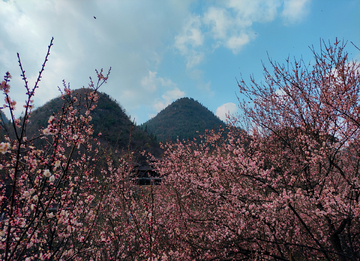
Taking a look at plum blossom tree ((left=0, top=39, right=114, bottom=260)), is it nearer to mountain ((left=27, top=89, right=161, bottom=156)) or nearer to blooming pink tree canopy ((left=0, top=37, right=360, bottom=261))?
blooming pink tree canopy ((left=0, top=37, right=360, bottom=261))

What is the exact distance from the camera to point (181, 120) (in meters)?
113

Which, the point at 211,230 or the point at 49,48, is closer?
the point at 49,48

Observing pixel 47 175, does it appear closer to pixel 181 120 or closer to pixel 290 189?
pixel 290 189

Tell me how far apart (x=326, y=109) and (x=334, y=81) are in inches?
36.6

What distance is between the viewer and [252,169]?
175 inches

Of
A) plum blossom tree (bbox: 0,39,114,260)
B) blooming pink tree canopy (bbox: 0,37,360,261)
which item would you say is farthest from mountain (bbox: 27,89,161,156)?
plum blossom tree (bbox: 0,39,114,260)

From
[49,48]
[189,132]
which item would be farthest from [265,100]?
[189,132]

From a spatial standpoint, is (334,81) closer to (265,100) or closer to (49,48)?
(265,100)

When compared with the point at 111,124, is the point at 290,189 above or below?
below

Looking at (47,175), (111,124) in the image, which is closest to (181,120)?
(111,124)

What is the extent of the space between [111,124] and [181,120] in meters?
69.1

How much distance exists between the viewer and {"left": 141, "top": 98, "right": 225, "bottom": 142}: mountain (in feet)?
308

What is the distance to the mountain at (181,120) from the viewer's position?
9381 cm

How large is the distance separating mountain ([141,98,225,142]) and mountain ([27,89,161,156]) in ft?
94.6
